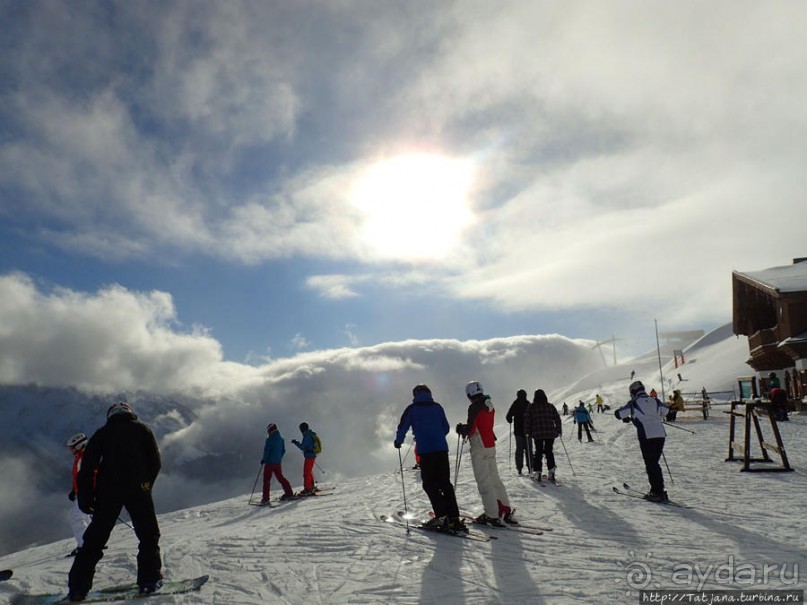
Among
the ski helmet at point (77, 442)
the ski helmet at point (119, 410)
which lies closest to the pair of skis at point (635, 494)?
the ski helmet at point (119, 410)

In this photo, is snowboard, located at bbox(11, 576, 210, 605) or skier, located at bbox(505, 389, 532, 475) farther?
skier, located at bbox(505, 389, 532, 475)

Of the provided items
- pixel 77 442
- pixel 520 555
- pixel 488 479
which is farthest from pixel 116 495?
pixel 488 479

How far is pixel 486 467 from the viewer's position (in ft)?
25.2

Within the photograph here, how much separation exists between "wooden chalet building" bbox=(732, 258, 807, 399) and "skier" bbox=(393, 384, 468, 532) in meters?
30.8

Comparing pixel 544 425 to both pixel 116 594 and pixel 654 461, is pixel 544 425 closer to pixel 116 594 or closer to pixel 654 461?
pixel 654 461

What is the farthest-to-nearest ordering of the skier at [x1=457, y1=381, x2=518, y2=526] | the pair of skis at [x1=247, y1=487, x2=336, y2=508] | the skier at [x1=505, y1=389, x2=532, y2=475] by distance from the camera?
the pair of skis at [x1=247, y1=487, x2=336, y2=508], the skier at [x1=505, y1=389, x2=532, y2=475], the skier at [x1=457, y1=381, x2=518, y2=526]

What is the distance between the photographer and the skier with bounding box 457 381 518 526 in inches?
303

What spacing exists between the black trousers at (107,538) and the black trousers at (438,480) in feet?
11.7

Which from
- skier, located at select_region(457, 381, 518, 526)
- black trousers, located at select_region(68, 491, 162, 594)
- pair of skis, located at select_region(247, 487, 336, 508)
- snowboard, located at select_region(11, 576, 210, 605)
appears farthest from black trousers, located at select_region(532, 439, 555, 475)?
black trousers, located at select_region(68, 491, 162, 594)

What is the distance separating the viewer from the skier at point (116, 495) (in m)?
5.09

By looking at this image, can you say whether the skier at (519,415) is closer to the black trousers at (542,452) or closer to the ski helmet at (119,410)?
the black trousers at (542,452)

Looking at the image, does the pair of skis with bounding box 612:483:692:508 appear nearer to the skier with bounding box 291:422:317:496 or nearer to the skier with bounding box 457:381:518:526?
the skier with bounding box 457:381:518:526

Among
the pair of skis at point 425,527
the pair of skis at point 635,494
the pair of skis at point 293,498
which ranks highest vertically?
the pair of skis at point 425,527

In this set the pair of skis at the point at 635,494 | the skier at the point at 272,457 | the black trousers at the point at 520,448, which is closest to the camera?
the pair of skis at the point at 635,494
